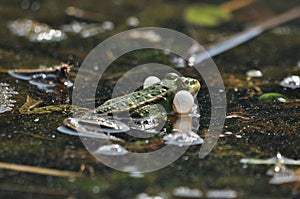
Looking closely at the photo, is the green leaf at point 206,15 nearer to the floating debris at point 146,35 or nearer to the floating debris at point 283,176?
the floating debris at point 146,35

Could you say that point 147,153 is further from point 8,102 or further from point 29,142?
point 8,102

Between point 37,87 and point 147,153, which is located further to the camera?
point 37,87

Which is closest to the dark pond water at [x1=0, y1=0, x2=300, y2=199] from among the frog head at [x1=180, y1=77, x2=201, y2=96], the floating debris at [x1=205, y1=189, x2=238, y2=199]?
the floating debris at [x1=205, y1=189, x2=238, y2=199]

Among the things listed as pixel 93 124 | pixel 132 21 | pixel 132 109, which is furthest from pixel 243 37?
pixel 93 124

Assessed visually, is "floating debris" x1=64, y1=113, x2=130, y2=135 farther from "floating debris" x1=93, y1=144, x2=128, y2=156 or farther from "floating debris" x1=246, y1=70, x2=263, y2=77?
"floating debris" x1=246, y1=70, x2=263, y2=77

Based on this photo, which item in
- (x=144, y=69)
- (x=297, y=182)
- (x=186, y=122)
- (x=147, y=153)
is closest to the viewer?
(x=297, y=182)

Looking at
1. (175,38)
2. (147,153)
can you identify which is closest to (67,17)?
(175,38)

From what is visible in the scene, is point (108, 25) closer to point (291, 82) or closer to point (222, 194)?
point (291, 82)
